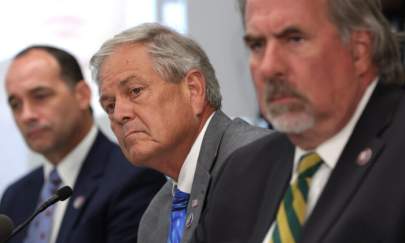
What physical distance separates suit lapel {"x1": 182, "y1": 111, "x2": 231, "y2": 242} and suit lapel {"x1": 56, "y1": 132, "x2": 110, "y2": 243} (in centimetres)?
85

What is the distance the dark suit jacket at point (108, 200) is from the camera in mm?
3000

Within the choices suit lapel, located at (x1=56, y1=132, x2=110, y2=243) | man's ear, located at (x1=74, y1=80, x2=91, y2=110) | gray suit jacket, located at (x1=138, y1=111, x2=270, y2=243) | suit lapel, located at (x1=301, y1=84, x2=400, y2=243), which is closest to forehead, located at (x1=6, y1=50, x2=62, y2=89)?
man's ear, located at (x1=74, y1=80, x2=91, y2=110)

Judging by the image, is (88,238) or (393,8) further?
(393,8)

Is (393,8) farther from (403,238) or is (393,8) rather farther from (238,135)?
(403,238)

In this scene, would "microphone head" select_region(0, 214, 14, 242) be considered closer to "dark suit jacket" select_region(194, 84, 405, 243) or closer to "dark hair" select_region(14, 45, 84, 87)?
"dark suit jacket" select_region(194, 84, 405, 243)

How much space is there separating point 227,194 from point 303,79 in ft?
1.12

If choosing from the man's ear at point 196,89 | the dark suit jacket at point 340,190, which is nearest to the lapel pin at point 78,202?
the man's ear at point 196,89

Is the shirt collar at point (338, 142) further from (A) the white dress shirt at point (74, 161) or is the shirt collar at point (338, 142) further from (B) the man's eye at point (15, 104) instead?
(B) the man's eye at point (15, 104)

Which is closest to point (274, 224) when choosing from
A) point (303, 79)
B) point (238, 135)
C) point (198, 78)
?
point (303, 79)

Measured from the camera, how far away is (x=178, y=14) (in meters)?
4.53

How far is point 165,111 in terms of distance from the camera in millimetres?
2479

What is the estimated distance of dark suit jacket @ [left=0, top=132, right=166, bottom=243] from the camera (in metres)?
3.00

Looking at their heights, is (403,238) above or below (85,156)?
above

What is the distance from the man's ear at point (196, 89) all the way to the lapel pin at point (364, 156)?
1025mm
